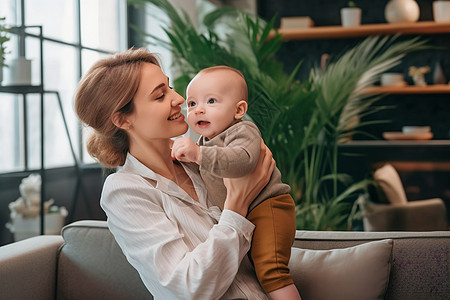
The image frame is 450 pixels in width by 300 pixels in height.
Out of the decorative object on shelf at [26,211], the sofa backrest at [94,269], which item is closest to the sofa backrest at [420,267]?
the sofa backrest at [94,269]

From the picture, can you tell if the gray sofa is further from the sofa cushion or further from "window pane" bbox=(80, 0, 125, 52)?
"window pane" bbox=(80, 0, 125, 52)

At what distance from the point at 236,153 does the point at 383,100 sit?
3.88 metres

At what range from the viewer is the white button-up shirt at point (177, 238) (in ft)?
4.01

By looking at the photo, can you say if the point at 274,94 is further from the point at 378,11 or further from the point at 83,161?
the point at 378,11

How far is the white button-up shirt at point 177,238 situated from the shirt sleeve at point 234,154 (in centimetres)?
12

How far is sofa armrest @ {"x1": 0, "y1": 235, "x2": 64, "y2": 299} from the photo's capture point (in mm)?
1619

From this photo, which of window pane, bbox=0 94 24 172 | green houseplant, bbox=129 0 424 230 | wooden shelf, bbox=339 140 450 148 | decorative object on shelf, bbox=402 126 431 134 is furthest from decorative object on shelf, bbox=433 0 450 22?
window pane, bbox=0 94 24 172

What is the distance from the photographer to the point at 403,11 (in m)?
4.48

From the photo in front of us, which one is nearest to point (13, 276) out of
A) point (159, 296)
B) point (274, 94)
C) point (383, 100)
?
point (159, 296)

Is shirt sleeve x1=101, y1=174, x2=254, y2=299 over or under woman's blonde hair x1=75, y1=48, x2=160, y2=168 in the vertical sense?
under

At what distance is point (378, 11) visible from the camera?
489cm

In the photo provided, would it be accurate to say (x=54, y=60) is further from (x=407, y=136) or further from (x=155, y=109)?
(x=407, y=136)

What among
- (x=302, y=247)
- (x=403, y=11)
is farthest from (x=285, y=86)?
(x=403, y=11)

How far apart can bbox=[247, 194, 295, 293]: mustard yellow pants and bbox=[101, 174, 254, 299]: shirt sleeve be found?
0.06m
